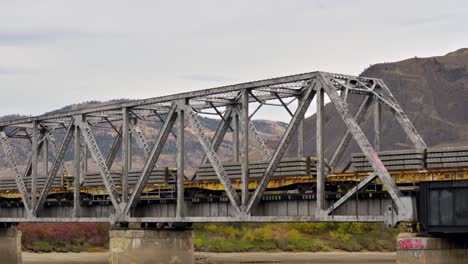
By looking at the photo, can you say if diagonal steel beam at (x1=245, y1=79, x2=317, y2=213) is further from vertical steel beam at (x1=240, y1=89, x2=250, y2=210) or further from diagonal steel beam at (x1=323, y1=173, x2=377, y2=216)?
diagonal steel beam at (x1=323, y1=173, x2=377, y2=216)

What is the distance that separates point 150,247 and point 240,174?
31.0 ft

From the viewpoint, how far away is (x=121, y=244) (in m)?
Answer: 64.5

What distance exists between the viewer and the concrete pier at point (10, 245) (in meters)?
85.1

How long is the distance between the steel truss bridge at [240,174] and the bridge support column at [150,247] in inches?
47.9

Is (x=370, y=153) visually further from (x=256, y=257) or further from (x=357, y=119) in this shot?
(x=256, y=257)

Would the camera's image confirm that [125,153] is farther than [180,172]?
Yes

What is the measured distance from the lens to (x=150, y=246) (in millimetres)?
63812

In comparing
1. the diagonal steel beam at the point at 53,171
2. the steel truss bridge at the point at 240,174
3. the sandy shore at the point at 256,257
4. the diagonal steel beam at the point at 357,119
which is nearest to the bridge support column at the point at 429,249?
the steel truss bridge at the point at 240,174

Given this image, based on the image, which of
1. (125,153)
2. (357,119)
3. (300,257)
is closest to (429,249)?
(357,119)

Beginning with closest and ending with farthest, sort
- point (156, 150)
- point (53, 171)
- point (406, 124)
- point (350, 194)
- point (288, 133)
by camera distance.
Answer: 1. point (350, 194)
2. point (406, 124)
3. point (288, 133)
4. point (156, 150)
5. point (53, 171)

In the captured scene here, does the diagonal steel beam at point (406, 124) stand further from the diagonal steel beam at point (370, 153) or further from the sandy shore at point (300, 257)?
the sandy shore at point (300, 257)

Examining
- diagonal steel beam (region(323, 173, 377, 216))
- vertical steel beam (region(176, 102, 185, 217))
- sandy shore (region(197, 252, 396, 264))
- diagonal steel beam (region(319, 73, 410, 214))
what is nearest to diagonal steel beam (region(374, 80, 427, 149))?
diagonal steel beam (region(319, 73, 410, 214))

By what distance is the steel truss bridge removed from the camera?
163ft

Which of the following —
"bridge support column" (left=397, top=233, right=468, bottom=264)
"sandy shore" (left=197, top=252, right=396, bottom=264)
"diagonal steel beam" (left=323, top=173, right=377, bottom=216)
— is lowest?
"sandy shore" (left=197, top=252, right=396, bottom=264)
